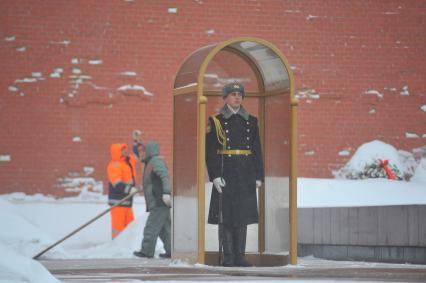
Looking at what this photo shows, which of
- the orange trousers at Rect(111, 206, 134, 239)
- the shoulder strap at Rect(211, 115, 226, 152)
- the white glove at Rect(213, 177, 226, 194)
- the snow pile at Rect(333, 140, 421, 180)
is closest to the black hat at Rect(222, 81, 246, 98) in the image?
the shoulder strap at Rect(211, 115, 226, 152)

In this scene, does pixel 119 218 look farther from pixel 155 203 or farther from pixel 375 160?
pixel 375 160

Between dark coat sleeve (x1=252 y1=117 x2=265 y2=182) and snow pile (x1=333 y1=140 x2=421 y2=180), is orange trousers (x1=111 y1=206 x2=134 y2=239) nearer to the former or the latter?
snow pile (x1=333 y1=140 x2=421 y2=180)

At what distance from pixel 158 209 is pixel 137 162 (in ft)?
20.6

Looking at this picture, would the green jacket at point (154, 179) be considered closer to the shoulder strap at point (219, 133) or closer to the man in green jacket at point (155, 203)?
the man in green jacket at point (155, 203)

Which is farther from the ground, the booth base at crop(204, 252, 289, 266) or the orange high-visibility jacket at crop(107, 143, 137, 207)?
the orange high-visibility jacket at crop(107, 143, 137, 207)

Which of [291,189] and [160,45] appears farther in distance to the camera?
[160,45]

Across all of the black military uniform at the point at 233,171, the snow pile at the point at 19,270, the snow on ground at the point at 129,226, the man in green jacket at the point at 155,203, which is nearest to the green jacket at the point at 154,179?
the man in green jacket at the point at 155,203

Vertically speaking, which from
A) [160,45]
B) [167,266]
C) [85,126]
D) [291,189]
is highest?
[160,45]

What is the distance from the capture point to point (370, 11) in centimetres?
2105

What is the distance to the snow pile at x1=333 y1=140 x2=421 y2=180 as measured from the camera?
776 inches

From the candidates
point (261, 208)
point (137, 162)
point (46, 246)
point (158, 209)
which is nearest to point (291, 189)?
point (261, 208)

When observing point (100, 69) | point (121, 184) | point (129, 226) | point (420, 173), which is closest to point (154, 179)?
point (129, 226)

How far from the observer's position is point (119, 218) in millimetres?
17391

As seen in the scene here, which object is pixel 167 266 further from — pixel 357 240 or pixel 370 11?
pixel 370 11
